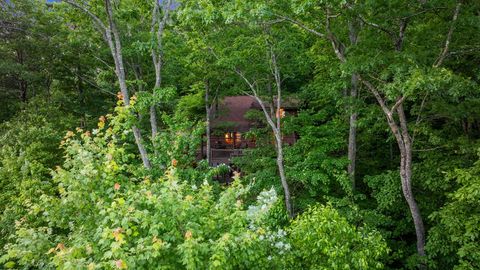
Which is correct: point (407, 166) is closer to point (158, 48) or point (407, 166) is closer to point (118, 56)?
point (158, 48)

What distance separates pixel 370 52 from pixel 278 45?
3.60m

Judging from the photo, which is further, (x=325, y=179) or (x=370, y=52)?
(x=325, y=179)

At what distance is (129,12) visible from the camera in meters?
11.5

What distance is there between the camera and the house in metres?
19.9

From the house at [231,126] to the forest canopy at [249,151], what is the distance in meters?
1.24

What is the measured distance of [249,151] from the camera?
15367 mm

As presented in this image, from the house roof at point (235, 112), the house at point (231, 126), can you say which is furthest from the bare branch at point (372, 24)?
the house roof at point (235, 112)

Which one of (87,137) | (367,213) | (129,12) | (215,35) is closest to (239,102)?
(215,35)

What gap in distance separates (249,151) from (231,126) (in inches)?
169

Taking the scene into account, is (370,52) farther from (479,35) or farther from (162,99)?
(162,99)

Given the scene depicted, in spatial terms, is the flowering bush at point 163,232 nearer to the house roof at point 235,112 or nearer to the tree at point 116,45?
the tree at point 116,45

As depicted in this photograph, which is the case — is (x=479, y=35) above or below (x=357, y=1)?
below

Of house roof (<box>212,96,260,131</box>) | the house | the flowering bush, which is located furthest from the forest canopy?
house roof (<box>212,96,260,131</box>)

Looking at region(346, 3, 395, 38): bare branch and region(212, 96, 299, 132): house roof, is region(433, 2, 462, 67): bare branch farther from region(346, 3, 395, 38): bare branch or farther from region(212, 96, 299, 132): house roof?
region(212, 96, 299, 132): house roof
